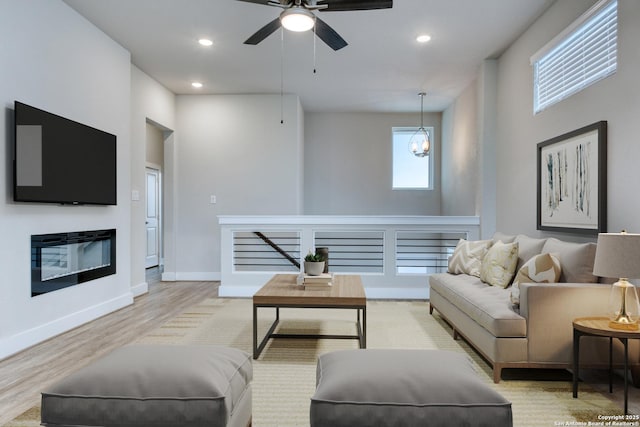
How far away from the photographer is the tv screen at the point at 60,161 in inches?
123

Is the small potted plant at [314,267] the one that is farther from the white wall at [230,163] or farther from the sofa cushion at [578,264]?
the white wall at [230,163]

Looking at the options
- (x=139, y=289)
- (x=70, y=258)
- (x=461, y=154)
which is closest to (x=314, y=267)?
(x=70, y=258)

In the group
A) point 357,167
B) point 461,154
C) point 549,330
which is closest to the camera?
point 549,330

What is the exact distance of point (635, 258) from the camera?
2.07m

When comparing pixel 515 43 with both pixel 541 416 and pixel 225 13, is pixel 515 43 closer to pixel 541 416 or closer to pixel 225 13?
pixel 225 13

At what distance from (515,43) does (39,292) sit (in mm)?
5139

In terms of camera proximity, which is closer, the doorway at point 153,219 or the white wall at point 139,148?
the white wall at point 139,148

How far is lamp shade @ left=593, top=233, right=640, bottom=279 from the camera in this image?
2068 mm

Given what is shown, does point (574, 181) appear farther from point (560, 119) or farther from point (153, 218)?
point (153, 218)

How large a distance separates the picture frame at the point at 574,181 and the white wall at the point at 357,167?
4045mm

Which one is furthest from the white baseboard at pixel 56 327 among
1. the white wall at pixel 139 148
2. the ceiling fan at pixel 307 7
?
the ceiling fan at pixel 307 7

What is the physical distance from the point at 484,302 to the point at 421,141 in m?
4.97

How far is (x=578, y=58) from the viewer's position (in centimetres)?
327

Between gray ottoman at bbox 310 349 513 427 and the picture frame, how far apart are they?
2.15 meters
